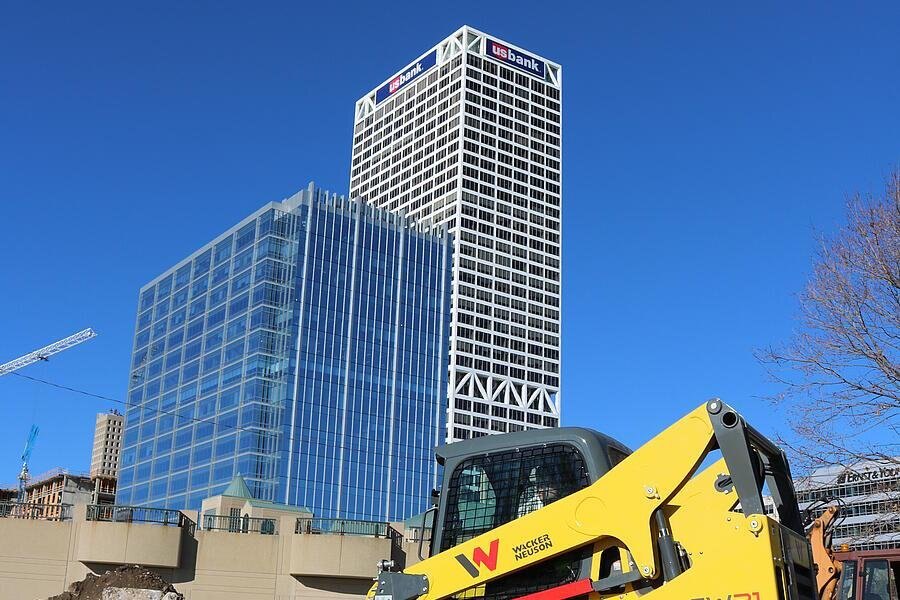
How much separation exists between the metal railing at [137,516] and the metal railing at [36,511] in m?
0.95

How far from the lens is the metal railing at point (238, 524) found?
3203 cm

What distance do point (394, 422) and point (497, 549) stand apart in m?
110

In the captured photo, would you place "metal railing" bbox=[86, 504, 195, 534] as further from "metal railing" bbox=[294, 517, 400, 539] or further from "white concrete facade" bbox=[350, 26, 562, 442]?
"white concrete facade" bbox=[350, 26, 562, 442]

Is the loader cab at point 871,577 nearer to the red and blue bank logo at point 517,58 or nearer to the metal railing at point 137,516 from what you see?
the metal railing at point 137,516

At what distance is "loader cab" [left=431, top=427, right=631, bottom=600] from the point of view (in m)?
7.86

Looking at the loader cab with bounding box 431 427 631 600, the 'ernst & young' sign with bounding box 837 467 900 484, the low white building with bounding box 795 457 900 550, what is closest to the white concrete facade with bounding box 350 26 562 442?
the low white building with bounding box 795 457 900 550

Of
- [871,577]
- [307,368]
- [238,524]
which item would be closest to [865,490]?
[871,577]

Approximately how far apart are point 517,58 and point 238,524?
12973 cm

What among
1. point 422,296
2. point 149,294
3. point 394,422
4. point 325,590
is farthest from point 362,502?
point 325,590

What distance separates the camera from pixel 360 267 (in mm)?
118375

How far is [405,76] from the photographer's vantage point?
526ft

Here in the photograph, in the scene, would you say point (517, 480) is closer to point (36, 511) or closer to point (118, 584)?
point (118, 584)

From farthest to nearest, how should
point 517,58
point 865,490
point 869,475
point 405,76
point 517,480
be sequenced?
point 405,76, point 517,58, point 865,490, point 869,475, point 517,480

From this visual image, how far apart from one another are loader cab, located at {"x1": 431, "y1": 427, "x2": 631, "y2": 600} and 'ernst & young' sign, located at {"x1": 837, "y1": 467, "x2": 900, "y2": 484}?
9.26 meters
